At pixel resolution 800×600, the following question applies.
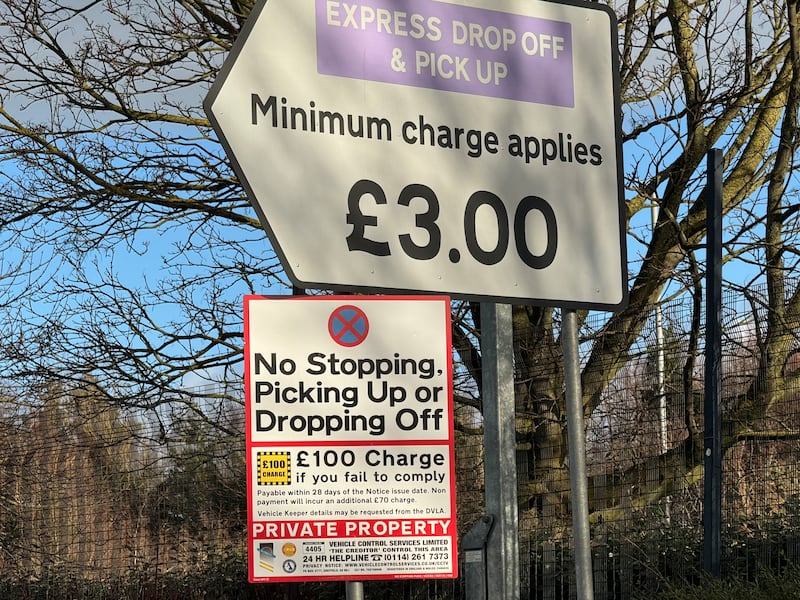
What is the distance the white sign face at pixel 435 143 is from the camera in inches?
Result: 74.2

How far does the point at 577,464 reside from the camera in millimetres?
2098

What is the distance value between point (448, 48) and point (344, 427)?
839 mm

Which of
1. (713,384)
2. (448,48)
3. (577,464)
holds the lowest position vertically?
(577,464)

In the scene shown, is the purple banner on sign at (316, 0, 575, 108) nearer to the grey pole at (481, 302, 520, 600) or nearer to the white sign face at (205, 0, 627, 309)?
the white sign face at (205, 0, 627, 309)

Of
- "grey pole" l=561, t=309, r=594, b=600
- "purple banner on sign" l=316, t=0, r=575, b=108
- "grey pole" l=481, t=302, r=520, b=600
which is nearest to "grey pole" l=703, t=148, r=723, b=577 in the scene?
"grey pole" l=481, t=302, r=520, b=600

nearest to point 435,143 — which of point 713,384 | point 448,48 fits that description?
point 448,48

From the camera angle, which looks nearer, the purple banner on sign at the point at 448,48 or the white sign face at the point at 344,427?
the purple banner on sign at the point at 448,48

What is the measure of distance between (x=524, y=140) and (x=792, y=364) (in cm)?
649

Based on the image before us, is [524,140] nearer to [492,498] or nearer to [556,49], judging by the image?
[556,49]

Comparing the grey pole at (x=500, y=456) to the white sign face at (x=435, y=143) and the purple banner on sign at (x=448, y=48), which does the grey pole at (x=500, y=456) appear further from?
the purple banner on sign at (x=448, y=48)

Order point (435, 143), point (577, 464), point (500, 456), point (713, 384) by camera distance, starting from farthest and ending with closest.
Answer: point (713, 384), point (500, 456), point (577, 464), point (435, 143)

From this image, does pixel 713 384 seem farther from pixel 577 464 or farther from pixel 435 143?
pixel 435 143

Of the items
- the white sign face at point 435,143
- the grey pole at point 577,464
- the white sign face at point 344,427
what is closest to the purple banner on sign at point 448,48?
the white sign face at point 435,143

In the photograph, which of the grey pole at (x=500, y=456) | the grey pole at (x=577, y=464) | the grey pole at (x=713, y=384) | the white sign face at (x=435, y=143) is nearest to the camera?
the white sign face at (x=435, y=143)
